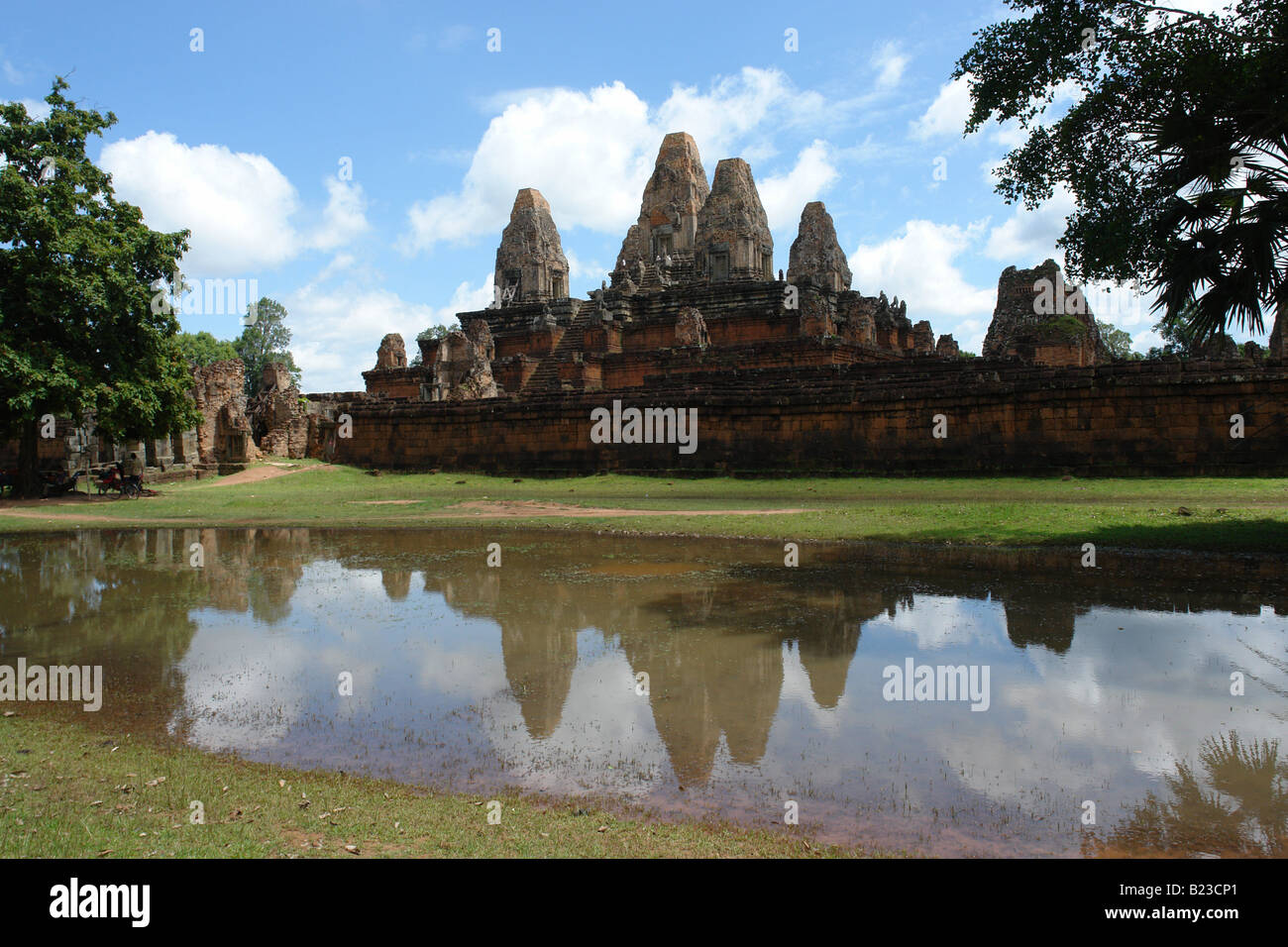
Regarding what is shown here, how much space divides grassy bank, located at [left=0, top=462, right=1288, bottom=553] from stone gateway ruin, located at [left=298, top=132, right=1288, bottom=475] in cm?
113

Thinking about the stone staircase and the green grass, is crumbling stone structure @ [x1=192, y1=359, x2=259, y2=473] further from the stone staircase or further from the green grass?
the green grass

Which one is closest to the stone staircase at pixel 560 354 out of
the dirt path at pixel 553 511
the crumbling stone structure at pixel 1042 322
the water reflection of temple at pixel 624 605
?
the dirt path at pixel 553 511

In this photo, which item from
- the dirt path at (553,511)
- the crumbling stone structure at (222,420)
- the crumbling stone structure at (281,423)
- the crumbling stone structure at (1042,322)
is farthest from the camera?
the crumbling stone structure at (281,423)

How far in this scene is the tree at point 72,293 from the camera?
1895 centimetres

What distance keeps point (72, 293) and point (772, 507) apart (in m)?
16.5

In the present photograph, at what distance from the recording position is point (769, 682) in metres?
5.76

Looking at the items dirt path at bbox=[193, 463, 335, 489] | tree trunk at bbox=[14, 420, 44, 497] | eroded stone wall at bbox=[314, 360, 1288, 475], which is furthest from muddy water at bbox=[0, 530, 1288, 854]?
dirt path at bbox=[193, 463, 335, 489]

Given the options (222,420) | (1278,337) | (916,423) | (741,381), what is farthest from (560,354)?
(1278,337)

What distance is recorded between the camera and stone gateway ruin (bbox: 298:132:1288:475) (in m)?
16.6

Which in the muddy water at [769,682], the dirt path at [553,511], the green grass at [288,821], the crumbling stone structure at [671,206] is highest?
the crumbling stone structure at [671,206]

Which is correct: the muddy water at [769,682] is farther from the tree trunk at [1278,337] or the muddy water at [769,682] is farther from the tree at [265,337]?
the tree at [265,337]

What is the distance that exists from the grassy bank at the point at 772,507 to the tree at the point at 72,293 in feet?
7.74
